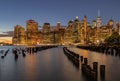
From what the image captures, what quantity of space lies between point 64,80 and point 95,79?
252 centimetres

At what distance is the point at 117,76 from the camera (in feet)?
85.7

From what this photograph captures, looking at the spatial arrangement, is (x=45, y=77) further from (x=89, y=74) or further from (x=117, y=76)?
(x=117, y=76)

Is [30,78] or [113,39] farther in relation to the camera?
[113,39]

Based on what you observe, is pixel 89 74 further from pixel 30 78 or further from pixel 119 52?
pixel 119 52

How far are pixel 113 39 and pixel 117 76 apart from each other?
14414cm

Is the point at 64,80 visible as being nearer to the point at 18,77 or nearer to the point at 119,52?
the point at 18,77

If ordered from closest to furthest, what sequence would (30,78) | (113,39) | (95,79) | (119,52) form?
(95,79) < (30,78) < (119,52) < (113,39)

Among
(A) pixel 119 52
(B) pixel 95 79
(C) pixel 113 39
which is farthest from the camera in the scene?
(C) pixel 113 39

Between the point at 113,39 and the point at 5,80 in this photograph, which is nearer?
the point at 5,80

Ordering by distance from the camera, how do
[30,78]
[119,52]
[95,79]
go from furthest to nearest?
1. [119,52]
2. [30,78]
3. [95,79]

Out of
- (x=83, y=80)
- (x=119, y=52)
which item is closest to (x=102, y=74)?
(x=83, y=80)

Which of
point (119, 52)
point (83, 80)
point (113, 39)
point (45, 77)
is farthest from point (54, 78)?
point (113, 39)

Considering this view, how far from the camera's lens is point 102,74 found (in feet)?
86.7

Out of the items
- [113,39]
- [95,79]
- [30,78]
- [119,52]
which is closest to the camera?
[95,79]
